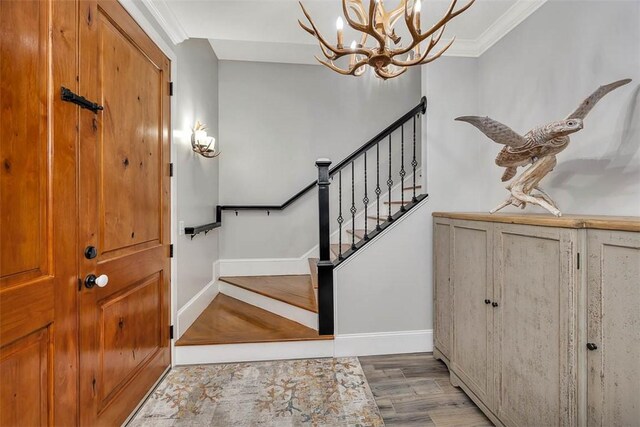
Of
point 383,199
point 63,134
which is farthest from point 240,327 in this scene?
point 383,199

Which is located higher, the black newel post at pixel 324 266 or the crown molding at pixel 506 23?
the crown molding at pixel 506 23

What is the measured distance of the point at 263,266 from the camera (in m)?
3.71

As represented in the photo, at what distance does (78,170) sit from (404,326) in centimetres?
248

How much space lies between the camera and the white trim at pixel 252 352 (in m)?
2.33

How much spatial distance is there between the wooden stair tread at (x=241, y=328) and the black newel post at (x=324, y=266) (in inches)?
5.3

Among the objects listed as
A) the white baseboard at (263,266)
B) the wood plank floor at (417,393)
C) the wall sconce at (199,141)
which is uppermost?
the wall sconce at (199,141)

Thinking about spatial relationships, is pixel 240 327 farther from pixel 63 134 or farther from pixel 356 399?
pixel 63 134

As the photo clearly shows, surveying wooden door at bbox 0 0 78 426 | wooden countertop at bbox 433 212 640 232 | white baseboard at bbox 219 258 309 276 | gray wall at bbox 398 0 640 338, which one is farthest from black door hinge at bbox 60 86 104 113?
white baseboard at bbox 219 258 309 276

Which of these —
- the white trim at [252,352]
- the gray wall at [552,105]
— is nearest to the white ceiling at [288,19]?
the gray wall at [552,105]

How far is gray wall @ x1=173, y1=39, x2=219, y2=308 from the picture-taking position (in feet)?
7.99

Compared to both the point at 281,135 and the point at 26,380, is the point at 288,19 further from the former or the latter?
the point at 26,380

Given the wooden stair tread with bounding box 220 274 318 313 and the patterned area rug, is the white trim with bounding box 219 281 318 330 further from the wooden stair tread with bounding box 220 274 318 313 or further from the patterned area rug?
the patterned area rug

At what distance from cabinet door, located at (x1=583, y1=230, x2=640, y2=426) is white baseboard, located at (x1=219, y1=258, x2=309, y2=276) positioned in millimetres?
2911

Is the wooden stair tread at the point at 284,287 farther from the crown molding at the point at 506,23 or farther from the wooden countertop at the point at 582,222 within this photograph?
the crown molding at the point at 506,23
